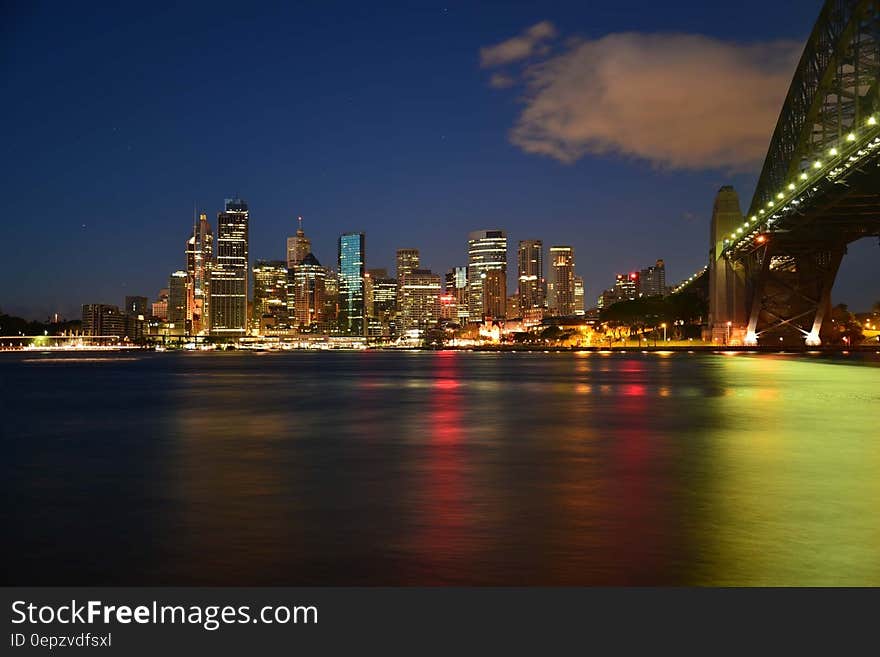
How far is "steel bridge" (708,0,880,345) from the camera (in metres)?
64.4

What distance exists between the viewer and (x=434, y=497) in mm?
13789

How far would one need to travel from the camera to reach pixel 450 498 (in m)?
13.7

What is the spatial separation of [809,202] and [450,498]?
68.4m

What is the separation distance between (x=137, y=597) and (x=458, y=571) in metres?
3.38

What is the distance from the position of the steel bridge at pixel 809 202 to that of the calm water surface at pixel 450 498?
39.2 m

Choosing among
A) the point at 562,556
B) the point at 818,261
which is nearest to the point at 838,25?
the point at 818,261

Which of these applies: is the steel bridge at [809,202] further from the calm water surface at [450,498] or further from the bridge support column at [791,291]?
the calm water surface at [450,498]

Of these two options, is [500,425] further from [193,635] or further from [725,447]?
[193,635]

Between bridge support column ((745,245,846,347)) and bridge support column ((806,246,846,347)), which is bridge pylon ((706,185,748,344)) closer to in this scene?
bridge support column ((745,245,846,347))

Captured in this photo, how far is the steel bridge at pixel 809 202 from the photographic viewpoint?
211 ft

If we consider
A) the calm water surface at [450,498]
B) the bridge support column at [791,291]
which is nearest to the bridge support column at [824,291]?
the bridge support column at [791,291]

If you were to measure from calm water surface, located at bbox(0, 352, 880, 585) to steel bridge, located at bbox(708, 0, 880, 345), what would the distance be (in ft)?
128

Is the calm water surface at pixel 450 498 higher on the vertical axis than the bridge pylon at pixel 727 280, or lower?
lower

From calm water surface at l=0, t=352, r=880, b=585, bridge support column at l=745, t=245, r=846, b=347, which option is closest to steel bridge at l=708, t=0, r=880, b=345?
bridge support column at l=745, t=245, r=846, b=347
